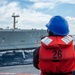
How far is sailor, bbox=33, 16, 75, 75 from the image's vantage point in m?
2.89

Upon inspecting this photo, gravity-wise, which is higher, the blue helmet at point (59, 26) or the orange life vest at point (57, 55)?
the blue helmet at point (59, 26)

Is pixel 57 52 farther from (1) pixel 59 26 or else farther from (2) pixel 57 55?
(1) pixel 59 26

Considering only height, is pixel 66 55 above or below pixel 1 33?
above

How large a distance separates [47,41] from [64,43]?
6.9 inches

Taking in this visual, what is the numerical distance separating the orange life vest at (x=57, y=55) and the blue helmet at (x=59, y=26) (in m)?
0.06

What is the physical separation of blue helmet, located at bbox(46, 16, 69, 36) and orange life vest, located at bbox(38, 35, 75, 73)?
0.21ft

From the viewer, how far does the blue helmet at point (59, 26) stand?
297 cm

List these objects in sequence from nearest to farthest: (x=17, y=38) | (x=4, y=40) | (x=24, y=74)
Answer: (x=24, y=74)
(x=4, y=40)
(x=17, y=38)

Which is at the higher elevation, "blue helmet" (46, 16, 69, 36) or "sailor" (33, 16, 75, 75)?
"blue helmet" (46, 16, 69, 36)

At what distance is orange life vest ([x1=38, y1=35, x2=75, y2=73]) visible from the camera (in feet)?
9.48

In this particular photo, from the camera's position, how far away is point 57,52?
2924 mm

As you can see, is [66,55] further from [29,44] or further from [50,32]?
[29,44]

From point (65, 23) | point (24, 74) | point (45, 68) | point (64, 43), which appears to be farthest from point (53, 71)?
point (24, 74)

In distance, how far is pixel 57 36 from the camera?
2951 mm
